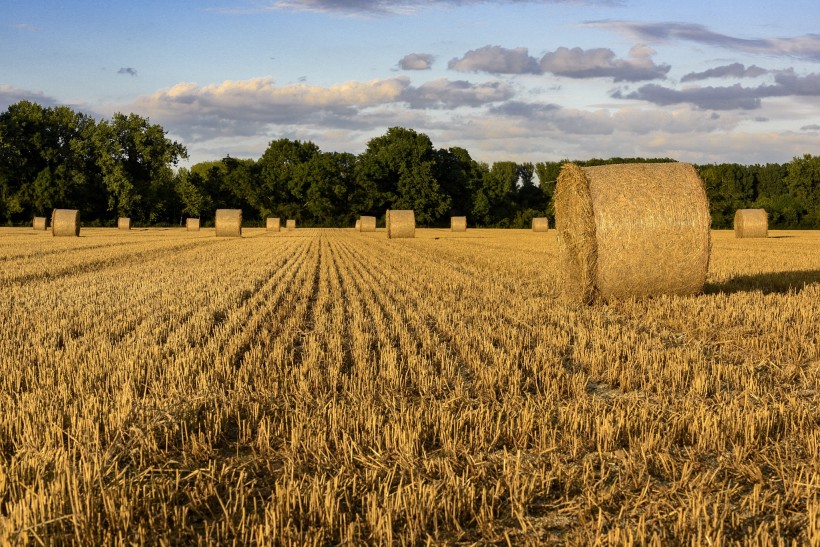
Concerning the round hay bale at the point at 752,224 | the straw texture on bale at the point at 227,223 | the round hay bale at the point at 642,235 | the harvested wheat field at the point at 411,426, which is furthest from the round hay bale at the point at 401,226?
the harvested wheat field at the point at 411,426

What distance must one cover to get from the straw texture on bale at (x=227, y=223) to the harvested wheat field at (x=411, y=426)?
29.4 meters

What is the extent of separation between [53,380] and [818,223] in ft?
218

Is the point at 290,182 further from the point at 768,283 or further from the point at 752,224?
the point at 768,283

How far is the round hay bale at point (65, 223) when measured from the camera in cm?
3750

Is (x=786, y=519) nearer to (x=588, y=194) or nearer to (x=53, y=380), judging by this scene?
(x=53, y=380)

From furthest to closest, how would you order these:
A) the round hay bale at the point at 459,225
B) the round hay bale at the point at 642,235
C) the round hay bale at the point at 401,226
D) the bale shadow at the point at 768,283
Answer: the round hay bale at the point at 459,225 → the round hay bale at the point at 401,226 → the bale shadow at the point at 768,283 → the round hay bale at the point at 642,235

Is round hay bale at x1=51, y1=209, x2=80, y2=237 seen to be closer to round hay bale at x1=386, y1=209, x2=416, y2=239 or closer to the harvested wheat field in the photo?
round hay bale at x1=386, y1=209, x2=416, y2=239

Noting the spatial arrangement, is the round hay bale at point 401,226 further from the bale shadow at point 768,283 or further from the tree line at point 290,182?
the tree line at point 290,182

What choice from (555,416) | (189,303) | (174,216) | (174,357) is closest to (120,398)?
(174,357)

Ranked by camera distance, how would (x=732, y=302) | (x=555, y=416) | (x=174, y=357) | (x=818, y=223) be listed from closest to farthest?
(x=555, y=416), (x=174, y=357), (x=732, y=302), (x=818, y=223)

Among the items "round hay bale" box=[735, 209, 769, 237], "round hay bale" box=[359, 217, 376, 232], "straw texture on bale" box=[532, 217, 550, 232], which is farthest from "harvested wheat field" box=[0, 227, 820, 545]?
"round hay bale" box=[359, 217, 376, 232]

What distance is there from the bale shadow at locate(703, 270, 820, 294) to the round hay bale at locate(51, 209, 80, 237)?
3348 centimetres

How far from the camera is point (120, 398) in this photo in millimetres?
5074

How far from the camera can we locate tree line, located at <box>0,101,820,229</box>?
65.4 meters
